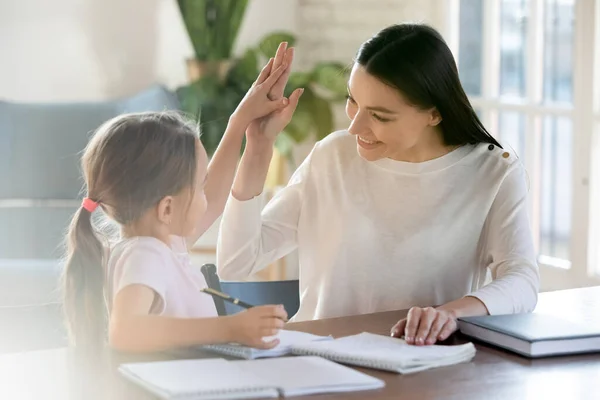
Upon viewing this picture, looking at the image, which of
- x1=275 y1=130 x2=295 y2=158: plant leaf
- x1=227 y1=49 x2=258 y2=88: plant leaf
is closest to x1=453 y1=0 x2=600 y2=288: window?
x1=275 y1=130 x2=295 y2=158: plant leaf

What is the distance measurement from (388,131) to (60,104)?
289 centimetres

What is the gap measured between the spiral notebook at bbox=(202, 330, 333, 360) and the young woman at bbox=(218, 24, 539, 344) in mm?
394

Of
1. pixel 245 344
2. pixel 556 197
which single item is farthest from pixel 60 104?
pixel 245 344

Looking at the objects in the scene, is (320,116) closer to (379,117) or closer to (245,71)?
(245,71)

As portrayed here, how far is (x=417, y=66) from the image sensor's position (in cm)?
189

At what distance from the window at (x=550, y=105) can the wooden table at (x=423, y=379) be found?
5.91ft

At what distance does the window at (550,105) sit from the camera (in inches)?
137

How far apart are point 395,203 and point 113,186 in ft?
Answer: 2.41

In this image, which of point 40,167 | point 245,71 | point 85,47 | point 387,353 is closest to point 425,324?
point 387,353

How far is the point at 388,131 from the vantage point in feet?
6.27

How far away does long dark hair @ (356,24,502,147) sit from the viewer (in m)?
1.89

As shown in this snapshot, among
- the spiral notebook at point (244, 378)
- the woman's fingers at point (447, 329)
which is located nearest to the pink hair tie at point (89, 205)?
the spiral notebook at point (244, 378)

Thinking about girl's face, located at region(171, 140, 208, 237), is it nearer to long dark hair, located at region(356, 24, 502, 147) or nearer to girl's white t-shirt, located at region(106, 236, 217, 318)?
girl's white t-shirt, located at region(106, 236, 217, 318)

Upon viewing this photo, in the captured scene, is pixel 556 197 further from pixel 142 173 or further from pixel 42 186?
pixel 142 173
